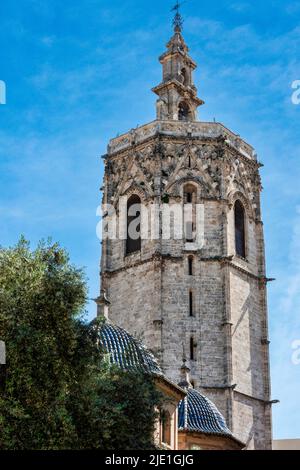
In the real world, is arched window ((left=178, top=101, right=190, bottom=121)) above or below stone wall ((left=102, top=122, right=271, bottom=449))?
above

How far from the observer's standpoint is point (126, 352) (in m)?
29.3

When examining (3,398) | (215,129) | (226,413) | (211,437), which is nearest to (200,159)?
(215,129)

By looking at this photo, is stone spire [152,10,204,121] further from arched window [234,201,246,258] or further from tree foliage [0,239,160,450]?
tree foliage [0,239,160,450]

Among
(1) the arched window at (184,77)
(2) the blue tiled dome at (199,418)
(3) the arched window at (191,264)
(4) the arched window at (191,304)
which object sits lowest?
(2) the blue tiled dome at (199,418)

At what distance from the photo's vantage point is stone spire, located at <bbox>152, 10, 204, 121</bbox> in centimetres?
5881

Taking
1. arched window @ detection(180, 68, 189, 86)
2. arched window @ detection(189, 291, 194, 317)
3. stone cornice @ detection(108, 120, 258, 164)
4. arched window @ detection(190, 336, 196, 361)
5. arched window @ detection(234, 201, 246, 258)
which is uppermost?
arched window @ detection(180, 68, 189, 86)

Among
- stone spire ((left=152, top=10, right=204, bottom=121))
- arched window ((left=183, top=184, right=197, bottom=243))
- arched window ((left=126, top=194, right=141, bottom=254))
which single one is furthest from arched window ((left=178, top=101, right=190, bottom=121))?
arched window ((left=126, top=194, right=141, bottom=254))

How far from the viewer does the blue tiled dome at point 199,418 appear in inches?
1431

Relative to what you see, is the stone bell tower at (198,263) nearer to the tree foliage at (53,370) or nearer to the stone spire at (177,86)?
the stone spire at (177,86)

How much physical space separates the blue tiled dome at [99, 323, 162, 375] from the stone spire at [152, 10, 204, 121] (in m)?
29.5

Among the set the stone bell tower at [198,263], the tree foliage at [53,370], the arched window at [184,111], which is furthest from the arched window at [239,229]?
the tree foliage at [53,370]

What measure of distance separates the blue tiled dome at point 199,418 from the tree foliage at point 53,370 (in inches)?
467

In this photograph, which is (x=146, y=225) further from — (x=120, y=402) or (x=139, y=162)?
(x=120, y=402)
